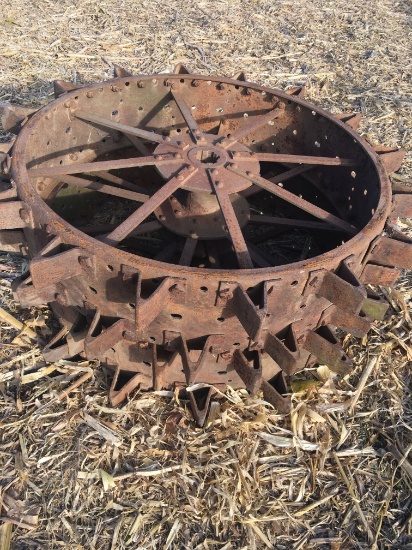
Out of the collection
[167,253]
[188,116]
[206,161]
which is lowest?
[167,253]

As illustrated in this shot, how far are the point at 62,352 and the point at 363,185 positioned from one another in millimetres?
2561

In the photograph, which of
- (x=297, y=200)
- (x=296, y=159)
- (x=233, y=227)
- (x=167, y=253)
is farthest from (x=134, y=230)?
(x=296, y=159)

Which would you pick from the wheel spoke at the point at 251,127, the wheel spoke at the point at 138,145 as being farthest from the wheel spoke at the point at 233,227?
the wheel spoke at the point at 138,145

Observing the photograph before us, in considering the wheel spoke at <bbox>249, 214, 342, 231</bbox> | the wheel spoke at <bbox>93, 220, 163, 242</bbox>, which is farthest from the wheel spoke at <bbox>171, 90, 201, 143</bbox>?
the wheel spoke at <bbox>249, 214, 342, 231</bbox>

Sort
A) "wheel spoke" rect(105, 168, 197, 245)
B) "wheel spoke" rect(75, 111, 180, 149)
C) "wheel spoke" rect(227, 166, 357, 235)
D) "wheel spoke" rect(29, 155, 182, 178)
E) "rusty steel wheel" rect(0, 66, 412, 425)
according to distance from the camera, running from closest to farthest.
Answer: "rusty steel wheel" rect(0, 66, 412, 425), "wheel spoke" rect(105, 168, 197, 245), "wheel spoke" rect(29, 155, 182, 178), "wheel spoke" rect(227, 166, 357, 235), "wheel spoke" rect(75, 111, 180, 149)

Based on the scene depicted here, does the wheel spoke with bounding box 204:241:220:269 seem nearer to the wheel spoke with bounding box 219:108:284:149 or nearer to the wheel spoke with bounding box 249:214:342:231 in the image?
the wheel spoke with bounding box 249:214:342:231

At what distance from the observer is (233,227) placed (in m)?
3.35

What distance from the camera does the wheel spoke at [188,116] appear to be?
3.97 metres

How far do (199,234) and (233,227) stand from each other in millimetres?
645

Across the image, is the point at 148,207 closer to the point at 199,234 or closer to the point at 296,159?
the point at 199,234

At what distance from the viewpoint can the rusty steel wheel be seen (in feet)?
9.26

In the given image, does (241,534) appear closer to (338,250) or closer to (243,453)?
(243,453)

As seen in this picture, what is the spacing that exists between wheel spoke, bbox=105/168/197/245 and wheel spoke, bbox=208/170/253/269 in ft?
0.65

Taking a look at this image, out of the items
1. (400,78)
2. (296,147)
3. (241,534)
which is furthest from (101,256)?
(400,78)
